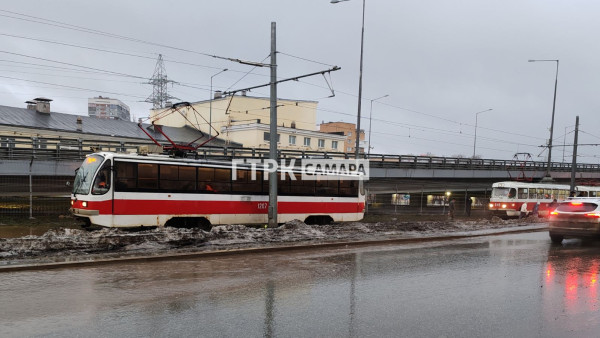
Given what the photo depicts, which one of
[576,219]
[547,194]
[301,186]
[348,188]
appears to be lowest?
[547,194]

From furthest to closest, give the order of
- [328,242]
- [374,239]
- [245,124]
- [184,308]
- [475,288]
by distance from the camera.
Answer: [245,124], [374,239], [328,242], [475,288], [184,308]

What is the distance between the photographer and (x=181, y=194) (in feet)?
49.7

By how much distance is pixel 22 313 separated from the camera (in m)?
6.05

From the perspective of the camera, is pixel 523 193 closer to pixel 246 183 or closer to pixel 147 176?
pixel 246 183

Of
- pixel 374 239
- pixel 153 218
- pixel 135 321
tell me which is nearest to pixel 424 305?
pixel 135 321

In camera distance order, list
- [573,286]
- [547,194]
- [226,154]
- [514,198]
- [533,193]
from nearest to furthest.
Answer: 1. [573,286]
2. [226,154]
3. [514,198]
4. [533,193]
5. [547,194]

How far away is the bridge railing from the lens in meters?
22.7

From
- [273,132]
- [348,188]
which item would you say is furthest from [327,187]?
[273,132]

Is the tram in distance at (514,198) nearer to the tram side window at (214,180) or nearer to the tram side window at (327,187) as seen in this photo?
the tram side window at (327,187)

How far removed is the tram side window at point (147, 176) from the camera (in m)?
14.2

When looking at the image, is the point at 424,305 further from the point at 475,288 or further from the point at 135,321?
the point at 135,321

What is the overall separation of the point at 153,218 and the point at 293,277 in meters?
7.58

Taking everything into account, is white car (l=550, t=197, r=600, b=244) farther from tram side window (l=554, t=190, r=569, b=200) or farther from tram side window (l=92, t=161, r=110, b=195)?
tram side window (l=554, t=190, r=569, b=200)

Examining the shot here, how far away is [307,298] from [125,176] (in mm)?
9130
